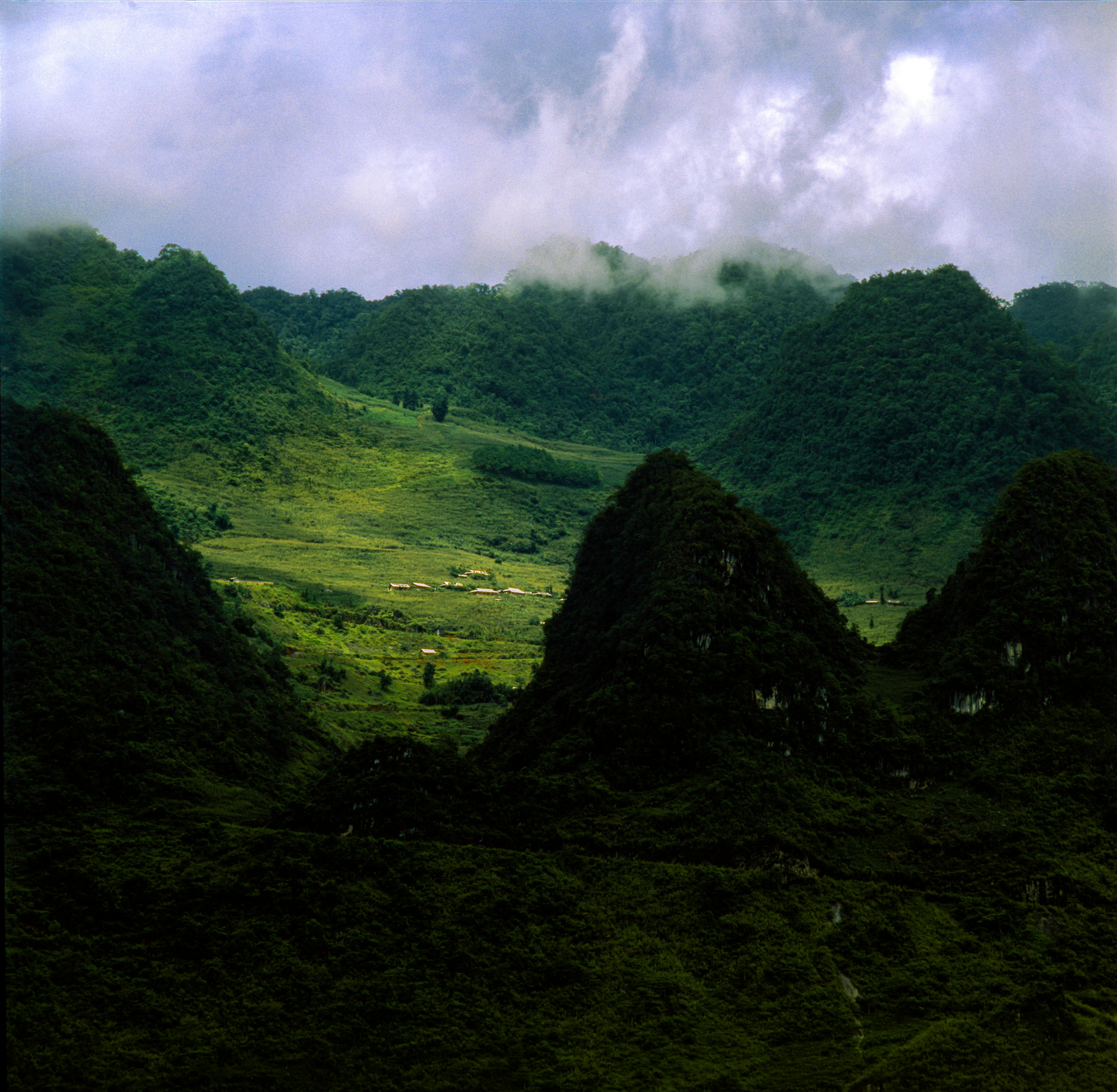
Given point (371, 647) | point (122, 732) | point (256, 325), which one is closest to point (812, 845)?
point (122, 732)

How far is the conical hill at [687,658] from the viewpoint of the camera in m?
28.6

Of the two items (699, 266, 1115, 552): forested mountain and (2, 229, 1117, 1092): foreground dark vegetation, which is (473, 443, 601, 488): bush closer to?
(699, 266, 1115, 552): forested mountain

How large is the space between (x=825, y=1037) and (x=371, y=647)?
4570cm

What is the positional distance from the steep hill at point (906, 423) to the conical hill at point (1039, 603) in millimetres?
57165

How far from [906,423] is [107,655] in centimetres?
9350

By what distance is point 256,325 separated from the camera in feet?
437

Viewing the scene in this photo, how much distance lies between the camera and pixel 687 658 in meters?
29.4

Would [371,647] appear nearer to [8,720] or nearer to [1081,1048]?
[8,720]

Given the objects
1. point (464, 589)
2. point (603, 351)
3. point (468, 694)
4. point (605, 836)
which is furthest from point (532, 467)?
point (605, 836)

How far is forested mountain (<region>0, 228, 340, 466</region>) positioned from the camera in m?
109

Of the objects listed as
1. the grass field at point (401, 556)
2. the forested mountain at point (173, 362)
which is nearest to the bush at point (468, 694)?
the grass field at point (401, 556)

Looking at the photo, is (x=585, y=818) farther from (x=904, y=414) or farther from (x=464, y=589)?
(x=904, y=414)

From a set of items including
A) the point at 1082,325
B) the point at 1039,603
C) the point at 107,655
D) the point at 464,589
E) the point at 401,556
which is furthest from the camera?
the point at 1082,325

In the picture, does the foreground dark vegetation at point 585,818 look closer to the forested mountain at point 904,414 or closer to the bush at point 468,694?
the bush at point 468,694
